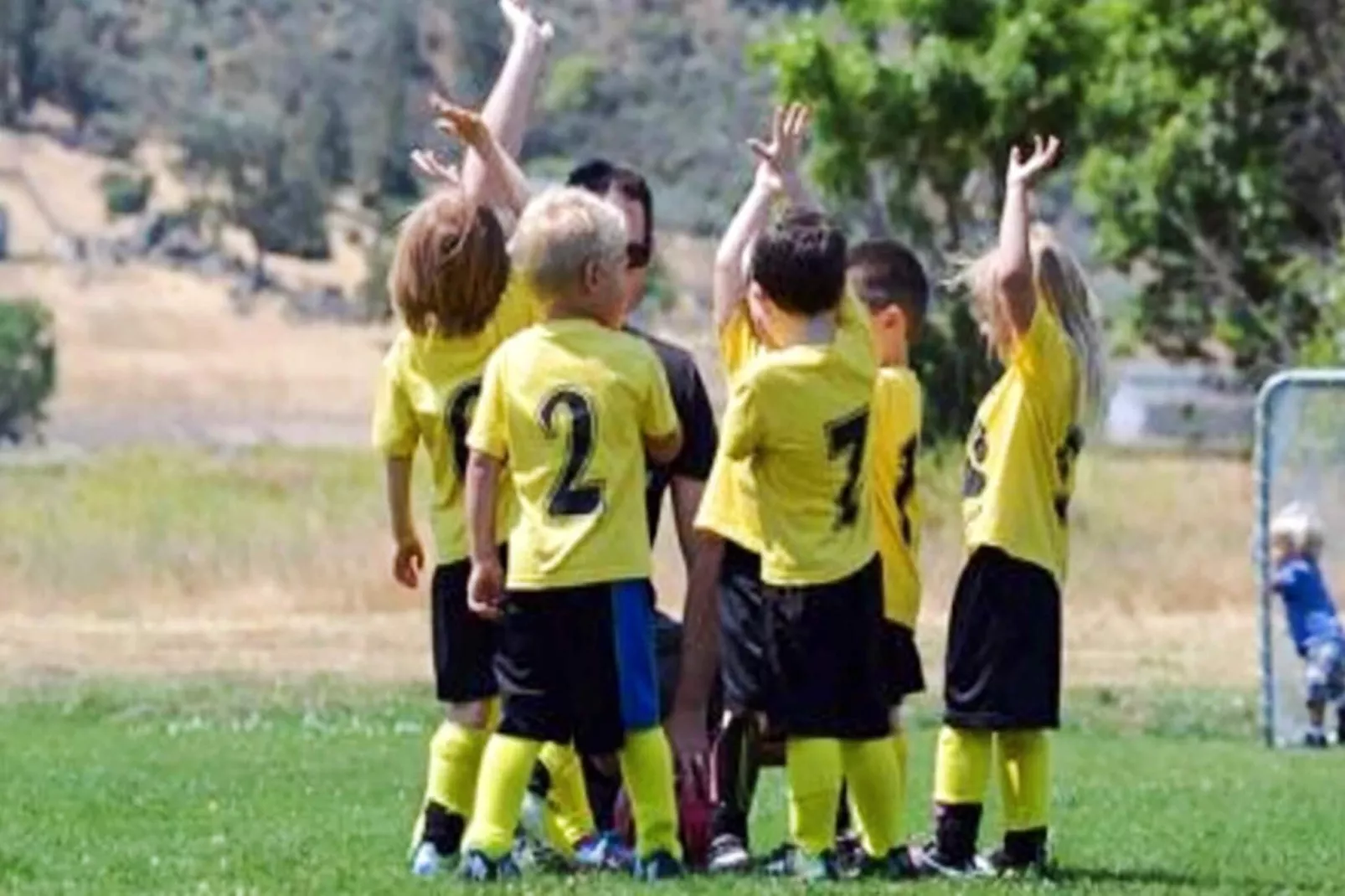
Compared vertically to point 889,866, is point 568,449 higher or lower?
higher

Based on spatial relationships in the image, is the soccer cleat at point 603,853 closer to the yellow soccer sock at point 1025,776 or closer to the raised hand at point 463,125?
the yellow soccer sock at point 1025,776

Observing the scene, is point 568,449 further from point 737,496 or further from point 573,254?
point 737,496

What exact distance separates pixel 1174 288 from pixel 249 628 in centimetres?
2244

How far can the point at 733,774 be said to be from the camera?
10938mm

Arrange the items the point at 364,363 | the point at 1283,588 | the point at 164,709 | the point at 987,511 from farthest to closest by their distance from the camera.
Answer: the point at 364,363, the point at 164,709, the point at 1283,588, the point at 987,511

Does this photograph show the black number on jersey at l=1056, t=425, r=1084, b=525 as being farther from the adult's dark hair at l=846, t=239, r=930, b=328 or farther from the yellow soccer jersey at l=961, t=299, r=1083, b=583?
the adult's dark hair at l=846, t=239, r=930, b=328

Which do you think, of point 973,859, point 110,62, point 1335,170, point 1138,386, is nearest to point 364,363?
point 1138,386

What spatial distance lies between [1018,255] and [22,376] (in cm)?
6961

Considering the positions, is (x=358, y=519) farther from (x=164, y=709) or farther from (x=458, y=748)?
(x=458, y=748)

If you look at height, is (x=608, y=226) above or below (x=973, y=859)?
above

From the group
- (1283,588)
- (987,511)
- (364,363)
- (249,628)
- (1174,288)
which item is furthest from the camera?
(364,363)

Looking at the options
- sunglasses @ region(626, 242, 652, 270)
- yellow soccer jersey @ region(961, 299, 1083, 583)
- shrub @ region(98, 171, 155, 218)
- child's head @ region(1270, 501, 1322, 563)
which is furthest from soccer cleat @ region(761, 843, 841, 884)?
shrub @ region(98, 171, 155, 218)

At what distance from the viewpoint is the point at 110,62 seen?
135m

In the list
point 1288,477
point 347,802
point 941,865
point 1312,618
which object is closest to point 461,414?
point 941,865
